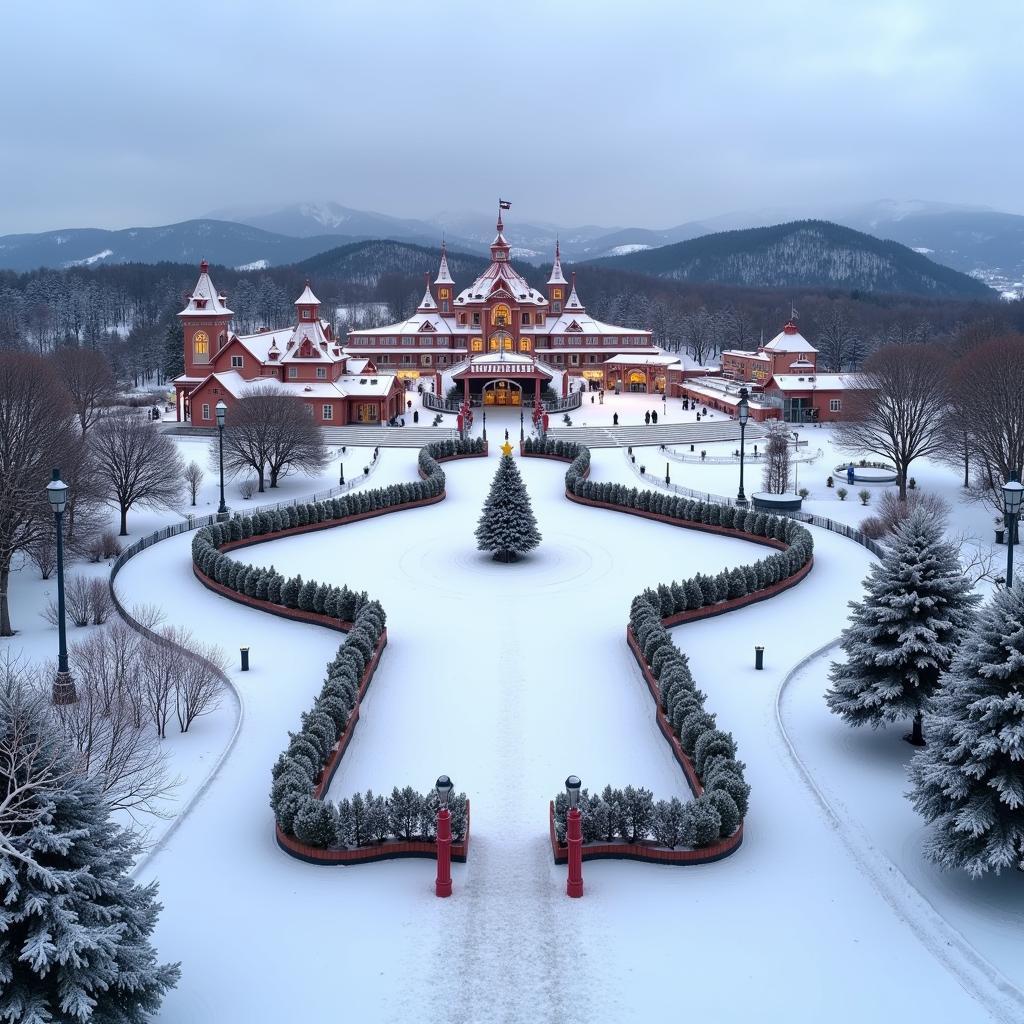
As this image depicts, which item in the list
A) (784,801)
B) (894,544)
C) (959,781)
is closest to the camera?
(959,781)

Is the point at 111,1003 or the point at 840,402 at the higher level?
the point at 840,402

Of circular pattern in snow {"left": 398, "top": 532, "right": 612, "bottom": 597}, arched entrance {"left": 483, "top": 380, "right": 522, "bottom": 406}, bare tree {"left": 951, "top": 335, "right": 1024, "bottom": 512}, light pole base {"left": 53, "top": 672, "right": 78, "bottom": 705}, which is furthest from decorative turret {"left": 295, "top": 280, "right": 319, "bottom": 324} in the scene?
light pole base {"left": 53, "top": 672, "right": 78, "bottom": 705}

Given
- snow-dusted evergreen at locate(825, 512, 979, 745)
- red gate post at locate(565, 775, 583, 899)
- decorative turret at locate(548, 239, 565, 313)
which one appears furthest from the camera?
decorative turret at locate(548, 239, 565, 313)

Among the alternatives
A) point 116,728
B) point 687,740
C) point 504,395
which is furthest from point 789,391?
point 116,728

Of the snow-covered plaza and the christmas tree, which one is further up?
the christmas tree

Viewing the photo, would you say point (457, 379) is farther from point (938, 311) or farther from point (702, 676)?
point (938, 311)

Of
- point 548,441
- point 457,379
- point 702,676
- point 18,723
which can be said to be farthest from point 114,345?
point 18,723

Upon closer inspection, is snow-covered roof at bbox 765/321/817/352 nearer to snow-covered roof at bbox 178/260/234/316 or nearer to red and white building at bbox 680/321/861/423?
red and white building at bbox 680/321/861/423
